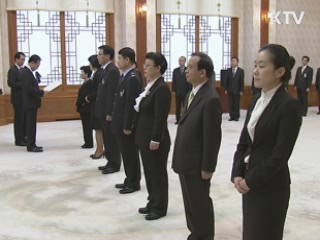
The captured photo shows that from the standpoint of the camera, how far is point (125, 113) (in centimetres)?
457

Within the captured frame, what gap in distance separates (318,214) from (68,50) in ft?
27.2

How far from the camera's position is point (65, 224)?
4.04 metres

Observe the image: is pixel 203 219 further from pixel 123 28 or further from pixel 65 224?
pixel 123 28

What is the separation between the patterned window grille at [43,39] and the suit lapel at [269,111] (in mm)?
9362

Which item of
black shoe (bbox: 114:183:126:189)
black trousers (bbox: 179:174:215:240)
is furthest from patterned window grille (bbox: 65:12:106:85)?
black trousers (bbox: 179:174:215:240)

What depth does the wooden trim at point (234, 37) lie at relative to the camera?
12.8m

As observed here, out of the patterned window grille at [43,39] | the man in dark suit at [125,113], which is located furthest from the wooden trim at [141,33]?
the man in dark suit at [125,113]

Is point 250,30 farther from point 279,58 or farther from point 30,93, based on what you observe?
point 279,58

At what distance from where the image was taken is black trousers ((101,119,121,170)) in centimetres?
575

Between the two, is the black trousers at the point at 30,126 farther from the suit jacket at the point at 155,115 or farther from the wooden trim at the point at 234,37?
the wooden trim at the point at 234,37

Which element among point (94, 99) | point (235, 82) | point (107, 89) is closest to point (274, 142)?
point (107, 89)

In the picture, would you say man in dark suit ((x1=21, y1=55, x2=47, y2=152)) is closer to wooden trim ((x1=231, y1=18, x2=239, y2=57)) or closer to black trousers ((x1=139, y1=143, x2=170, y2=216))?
black trousers ((x1=139, y1=143, x2=170, y2=216))

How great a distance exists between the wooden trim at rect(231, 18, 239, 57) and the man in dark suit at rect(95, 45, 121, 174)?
7.60m

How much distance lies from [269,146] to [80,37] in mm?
9525
